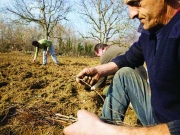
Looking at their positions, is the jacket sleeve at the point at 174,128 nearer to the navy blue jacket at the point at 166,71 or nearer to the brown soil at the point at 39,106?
the navy blue jacket at the point at 166,71

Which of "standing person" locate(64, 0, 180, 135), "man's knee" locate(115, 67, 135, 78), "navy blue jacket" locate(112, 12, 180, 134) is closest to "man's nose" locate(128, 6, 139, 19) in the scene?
"standing person" locate(64, 0, 180, 135)

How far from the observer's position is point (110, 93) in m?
1.77

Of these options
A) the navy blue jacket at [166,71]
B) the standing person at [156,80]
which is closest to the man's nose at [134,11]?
the standing person at [156,80]

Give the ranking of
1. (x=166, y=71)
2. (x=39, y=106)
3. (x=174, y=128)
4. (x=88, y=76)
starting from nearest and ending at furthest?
(x=174, y=128), (x=166, y=71), (x=88, y=76), (x=39, y=106)

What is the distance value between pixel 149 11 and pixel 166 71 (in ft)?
1.18

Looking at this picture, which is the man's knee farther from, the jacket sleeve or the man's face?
the jacket sleeve

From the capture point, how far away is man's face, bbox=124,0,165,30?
1195 millimetres

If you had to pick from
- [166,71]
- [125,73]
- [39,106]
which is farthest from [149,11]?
[39,106]

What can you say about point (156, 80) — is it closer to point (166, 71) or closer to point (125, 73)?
point (166, 71)

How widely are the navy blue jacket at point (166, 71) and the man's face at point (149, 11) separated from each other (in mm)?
61

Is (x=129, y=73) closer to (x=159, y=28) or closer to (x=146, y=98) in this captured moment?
(x=146, y=98)

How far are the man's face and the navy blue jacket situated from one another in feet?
0.20

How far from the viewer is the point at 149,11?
1224 mm

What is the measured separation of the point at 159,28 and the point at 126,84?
0.54 meters
